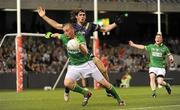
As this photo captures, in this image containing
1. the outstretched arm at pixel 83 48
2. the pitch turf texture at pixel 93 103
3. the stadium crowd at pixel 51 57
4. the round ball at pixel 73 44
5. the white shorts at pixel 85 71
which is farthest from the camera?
the stadium crowd at pixel 51 57

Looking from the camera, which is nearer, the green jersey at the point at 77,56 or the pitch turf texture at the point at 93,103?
the pitch turf texture at the point at 93,103

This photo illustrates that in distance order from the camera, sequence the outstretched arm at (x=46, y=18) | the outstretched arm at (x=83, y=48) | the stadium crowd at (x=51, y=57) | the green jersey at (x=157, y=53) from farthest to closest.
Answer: the stadium crowd at (x=51, y=57) < the green jersey at (x=157, y=53) < the outstretched arm at (x=46, y=18) < the outstretched arm at (x=83, y=48)

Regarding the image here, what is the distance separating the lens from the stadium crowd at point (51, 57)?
33.0 metres

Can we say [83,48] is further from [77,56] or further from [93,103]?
[93,103]

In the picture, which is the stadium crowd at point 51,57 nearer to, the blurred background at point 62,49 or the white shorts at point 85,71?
the blurred background at point 62,49

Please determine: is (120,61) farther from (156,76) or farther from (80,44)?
(80,44)

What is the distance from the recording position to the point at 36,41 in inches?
1421

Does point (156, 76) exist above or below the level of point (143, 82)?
above

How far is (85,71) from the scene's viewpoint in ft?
47.7

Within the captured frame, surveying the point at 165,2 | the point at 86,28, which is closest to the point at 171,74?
the point at 165,2

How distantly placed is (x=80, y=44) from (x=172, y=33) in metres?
31.0

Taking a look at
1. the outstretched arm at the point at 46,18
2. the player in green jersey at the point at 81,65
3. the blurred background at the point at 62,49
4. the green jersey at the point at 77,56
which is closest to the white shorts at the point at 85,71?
the player in green jersey at the point at 81,65

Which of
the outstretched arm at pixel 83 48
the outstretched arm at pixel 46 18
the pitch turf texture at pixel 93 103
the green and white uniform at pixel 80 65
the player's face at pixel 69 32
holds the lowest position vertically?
the pitch turf texture at pixel 93 103

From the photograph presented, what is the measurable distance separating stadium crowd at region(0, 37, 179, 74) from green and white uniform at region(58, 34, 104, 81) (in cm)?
1744
